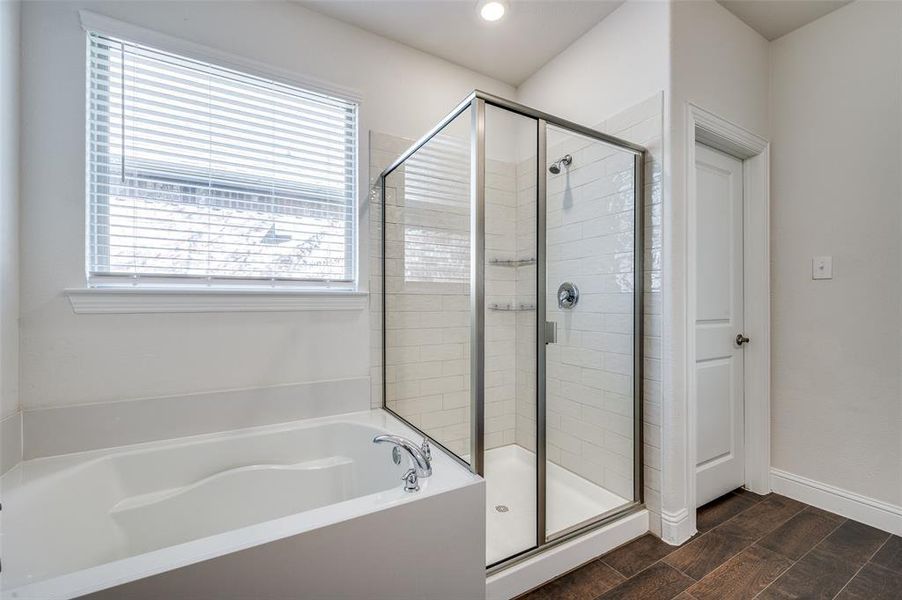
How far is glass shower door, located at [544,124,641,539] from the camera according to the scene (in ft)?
6.09

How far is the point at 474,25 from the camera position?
2.13m

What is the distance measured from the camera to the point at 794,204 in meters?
2.16

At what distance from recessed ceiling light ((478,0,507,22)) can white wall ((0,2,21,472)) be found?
1.91 m

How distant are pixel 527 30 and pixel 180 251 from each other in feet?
7.16

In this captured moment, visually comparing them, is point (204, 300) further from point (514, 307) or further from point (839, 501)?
point (839, 501)

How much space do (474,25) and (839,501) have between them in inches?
126

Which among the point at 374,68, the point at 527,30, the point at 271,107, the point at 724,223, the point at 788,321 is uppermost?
the point at 527,30

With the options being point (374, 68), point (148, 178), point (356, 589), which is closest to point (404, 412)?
point (356, 589)

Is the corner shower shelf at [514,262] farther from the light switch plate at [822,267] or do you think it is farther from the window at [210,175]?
the light switch plate at [822,267]

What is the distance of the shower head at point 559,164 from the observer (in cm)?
176

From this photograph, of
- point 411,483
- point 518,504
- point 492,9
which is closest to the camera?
point 411,483

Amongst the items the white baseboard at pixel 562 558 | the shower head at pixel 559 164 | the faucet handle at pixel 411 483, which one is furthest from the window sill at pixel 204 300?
the white baseboard at pixel 562 558

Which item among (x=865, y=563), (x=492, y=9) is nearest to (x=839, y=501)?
(x=865, y=563)

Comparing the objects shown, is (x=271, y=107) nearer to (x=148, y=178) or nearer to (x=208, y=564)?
(x=148, y=178)
